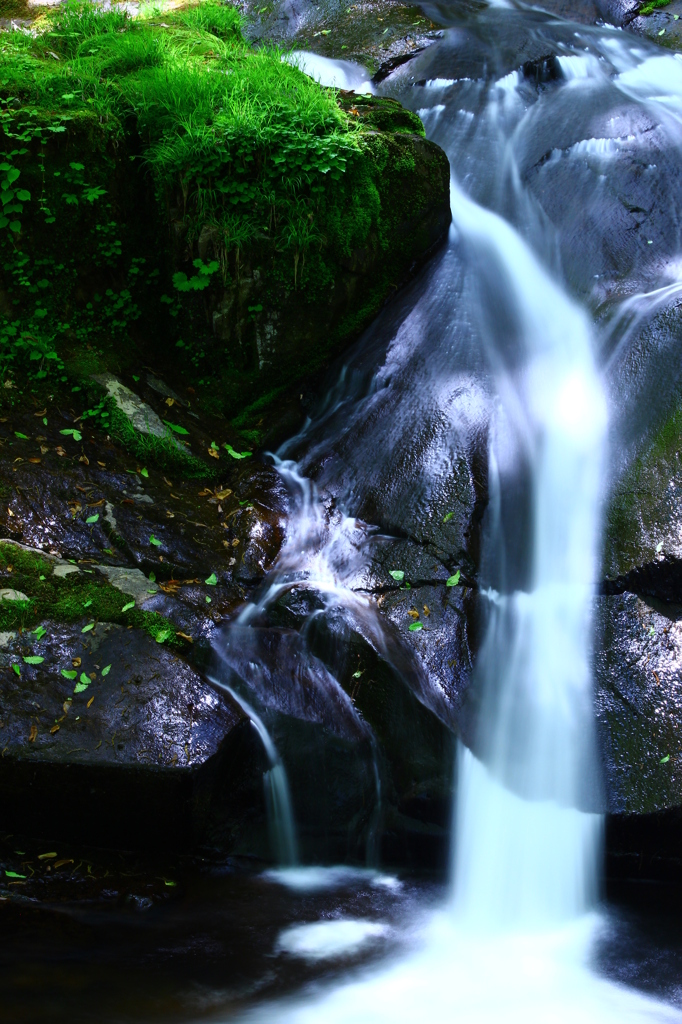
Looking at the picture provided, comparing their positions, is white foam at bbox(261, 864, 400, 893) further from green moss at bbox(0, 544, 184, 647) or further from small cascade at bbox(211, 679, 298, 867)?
green moss at bbox(0, 544, 184, 647)

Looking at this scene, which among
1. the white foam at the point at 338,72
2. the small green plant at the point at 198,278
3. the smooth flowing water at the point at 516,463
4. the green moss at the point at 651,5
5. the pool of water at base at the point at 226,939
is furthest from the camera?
the green moss at the point at 651,5

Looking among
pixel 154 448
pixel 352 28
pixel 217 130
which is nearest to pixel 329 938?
pixel 154 448

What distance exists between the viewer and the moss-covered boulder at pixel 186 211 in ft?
15.5

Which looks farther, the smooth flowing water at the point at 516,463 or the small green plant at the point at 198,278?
the small green plant at the point at 198,278

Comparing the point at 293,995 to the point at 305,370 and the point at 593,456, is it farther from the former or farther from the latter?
the point at 305,370

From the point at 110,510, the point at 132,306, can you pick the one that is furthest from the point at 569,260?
the point at 110,510

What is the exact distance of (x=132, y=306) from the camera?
5.16 m

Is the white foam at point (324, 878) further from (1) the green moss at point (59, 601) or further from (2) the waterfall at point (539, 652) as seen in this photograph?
(1) the green moss at point (59, 601)

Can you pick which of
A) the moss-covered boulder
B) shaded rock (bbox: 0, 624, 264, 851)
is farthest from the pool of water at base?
the moss-covered boulder

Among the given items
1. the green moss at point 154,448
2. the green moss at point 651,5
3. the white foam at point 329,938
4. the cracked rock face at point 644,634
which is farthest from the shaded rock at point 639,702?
the green moss at point 651,5

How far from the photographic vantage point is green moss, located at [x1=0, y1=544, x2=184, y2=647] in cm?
366

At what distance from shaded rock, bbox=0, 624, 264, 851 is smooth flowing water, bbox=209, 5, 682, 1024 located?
0.46 meters

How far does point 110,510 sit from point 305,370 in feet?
5.99

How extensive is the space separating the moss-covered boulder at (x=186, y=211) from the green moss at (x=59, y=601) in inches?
57.4
